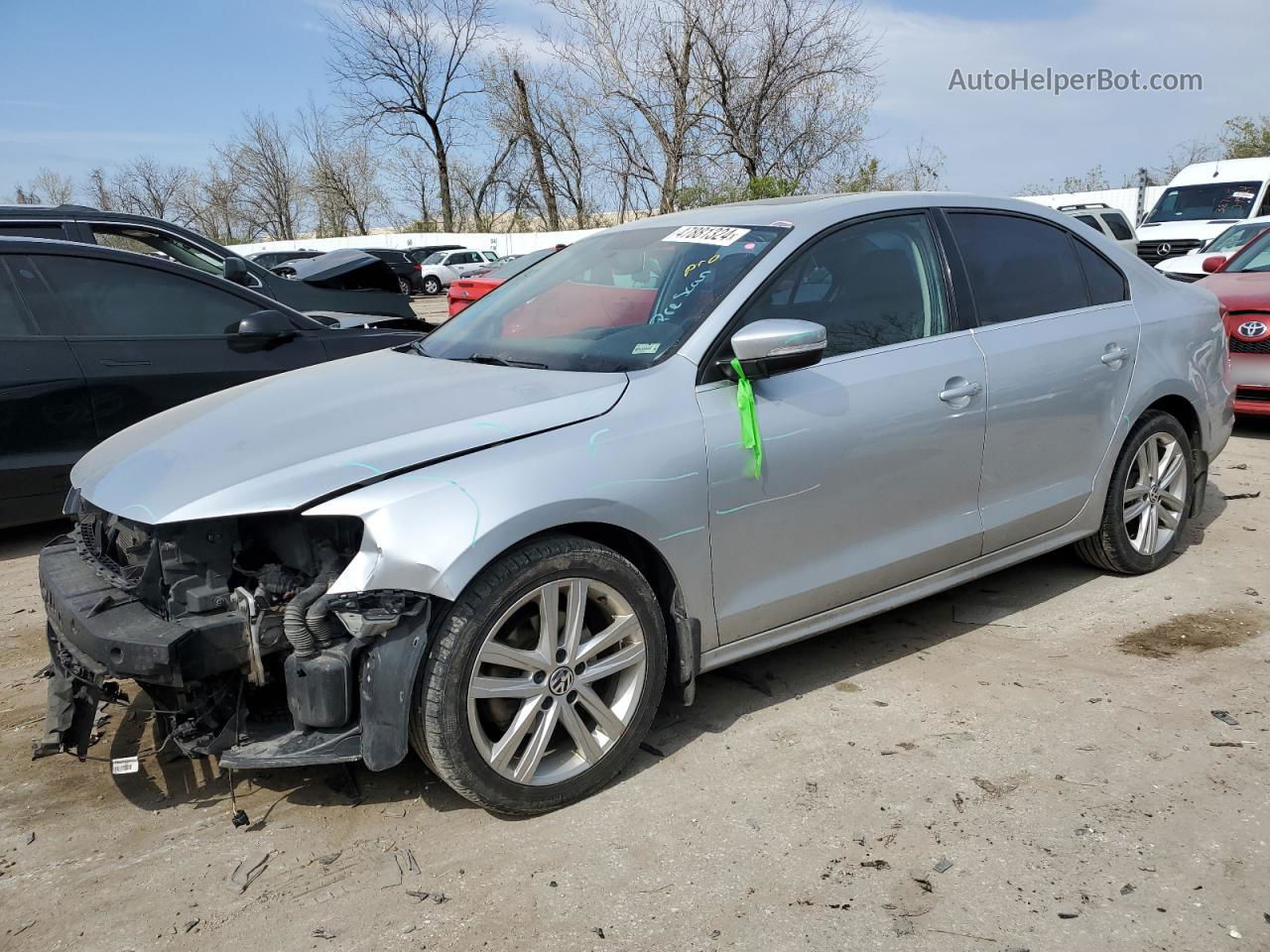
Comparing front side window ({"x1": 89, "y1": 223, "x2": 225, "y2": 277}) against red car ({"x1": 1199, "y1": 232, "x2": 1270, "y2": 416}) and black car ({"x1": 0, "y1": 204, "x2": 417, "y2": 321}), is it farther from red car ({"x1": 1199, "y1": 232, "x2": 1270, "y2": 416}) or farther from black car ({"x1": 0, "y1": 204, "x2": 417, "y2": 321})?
red car ({"x1": 1199, "y1": 232, "x2": 1270, "y2": 416})

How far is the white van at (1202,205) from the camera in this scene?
658 inches

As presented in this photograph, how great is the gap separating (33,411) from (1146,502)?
529 cm

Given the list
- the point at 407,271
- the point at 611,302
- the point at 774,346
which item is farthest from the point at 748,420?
the point at 407,271

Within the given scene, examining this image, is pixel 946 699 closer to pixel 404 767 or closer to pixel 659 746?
pixel 659 746

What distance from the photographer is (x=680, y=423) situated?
3.07m

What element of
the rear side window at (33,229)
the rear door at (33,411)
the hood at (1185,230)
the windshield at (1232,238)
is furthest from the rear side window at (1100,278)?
the hood at (1185,230)

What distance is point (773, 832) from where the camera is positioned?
9.19ft

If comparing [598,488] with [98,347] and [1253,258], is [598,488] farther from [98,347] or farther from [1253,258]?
[1253,258]

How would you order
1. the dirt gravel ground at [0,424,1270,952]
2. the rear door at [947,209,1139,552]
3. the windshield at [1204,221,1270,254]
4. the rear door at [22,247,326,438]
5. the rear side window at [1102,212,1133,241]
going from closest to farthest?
the dirt gravel ground at [0,424,1270,952], the rear door at [947,209,1139,552], the rear door at [22,247,326,438], the windshield at [1204,221,1270,254], the rear side window at [1102,212,1133,241]

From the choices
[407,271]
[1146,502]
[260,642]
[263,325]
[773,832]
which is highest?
[407,271]

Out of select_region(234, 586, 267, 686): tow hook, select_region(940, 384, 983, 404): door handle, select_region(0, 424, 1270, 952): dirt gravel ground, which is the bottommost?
select_region(0, 424, 1270, 952): dirt gravel ground

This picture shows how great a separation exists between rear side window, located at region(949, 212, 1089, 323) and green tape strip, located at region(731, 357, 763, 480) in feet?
4.04

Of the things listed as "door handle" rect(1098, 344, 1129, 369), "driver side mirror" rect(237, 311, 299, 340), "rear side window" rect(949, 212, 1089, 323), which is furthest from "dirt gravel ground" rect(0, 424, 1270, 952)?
"driver side mirror" rect(237, 311, 299, 340)

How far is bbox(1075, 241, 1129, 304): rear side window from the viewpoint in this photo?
4379 millimetres
